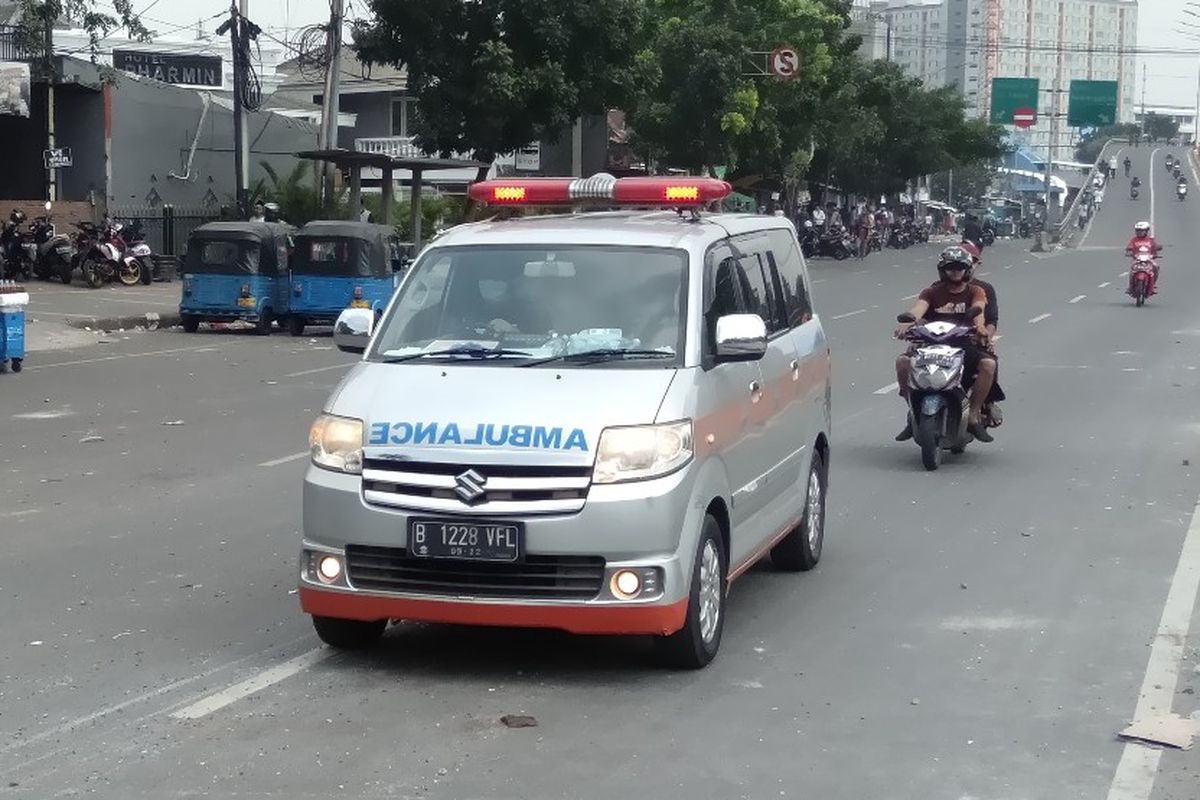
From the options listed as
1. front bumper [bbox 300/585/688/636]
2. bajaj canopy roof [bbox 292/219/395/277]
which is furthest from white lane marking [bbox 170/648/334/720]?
bajaj canopy roof [bbox 292/219/395/277]

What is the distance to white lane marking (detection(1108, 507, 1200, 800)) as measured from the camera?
19.2ft

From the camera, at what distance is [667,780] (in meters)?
5.76

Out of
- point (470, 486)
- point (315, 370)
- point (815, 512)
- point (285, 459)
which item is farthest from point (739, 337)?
point (315, 370)

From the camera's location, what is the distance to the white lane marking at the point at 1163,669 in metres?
5.86

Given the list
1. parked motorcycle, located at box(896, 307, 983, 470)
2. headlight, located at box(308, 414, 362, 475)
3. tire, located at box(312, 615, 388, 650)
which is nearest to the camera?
headlight, located at box(308, 414, 362, 475)

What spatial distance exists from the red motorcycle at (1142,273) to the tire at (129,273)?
62.0 feet

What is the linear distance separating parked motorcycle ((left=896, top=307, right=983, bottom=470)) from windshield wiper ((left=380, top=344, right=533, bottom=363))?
6251 millimetres

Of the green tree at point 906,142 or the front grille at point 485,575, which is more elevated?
the green tree at point 906,142

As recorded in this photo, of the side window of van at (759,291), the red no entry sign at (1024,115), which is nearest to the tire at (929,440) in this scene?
the side window of van at (759,291)

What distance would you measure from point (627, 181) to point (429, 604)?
2933 mm

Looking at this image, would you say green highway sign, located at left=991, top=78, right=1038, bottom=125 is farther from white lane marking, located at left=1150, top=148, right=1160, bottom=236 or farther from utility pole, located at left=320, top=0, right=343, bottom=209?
utility pole, located at left=320, top=0, right=343, bottom=209

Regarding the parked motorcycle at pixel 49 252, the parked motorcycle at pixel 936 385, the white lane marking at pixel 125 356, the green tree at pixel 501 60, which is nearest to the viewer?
the parked motorcycle at pixel 936 385

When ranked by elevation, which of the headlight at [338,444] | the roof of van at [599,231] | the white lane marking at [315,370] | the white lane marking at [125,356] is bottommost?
the white lane marking at [125,356]

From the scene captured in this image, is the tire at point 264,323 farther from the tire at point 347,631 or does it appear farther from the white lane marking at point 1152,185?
the white lane marking at point 1152,185
